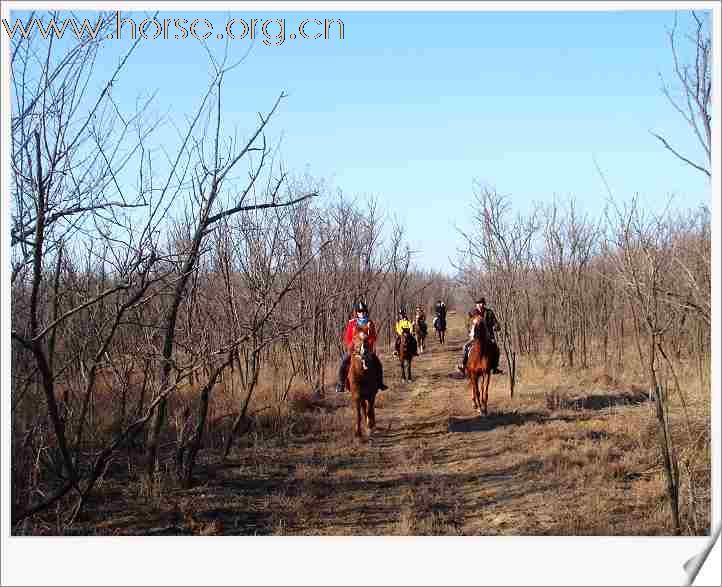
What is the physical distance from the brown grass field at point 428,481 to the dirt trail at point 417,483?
1 cm

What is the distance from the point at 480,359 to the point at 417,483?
3.64 m

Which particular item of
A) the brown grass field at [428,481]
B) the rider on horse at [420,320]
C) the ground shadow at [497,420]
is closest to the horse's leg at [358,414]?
the brown grass field at [428,481]

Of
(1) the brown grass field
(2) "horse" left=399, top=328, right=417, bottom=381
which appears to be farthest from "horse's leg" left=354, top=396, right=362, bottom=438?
(2) "horse" left=399, top=328, right=417, bottom=381

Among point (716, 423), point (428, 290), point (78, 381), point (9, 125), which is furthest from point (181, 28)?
point (428, 290)

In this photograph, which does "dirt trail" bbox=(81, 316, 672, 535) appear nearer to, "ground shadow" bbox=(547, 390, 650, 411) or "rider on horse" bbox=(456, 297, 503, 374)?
"ground shadow" bbox=(547, 390, 650, 411)

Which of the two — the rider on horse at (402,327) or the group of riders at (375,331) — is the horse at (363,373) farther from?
the rider on horse at (402,327)

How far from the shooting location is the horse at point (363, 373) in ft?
25.0

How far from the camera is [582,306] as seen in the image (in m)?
13.2

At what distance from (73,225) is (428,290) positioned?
1631cm

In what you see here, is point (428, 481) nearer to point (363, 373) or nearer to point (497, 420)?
point (363, 373)

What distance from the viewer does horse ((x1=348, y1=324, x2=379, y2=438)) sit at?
25.0 feet

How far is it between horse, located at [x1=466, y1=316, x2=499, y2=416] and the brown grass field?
34cm

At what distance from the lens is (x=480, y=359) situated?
8828mm

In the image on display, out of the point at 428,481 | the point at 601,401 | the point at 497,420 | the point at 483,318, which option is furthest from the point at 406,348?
the point at 428,481
